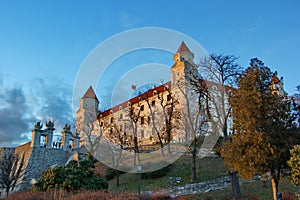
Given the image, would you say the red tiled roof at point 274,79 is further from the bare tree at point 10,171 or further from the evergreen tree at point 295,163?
the bare tree at point 10,171

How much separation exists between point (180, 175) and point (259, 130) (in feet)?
36.6

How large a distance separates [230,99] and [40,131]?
921 inches

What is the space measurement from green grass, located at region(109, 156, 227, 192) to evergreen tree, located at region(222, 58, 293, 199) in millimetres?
7837

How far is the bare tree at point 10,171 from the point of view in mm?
23094

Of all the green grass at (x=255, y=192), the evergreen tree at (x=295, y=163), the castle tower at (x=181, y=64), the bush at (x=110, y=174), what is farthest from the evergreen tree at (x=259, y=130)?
the castle tower at (x=181, y=64)

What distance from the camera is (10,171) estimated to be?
958 inches

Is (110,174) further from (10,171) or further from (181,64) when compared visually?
(181,64)

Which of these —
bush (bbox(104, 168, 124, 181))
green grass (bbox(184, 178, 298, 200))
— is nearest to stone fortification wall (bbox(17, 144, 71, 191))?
bush (bbox(104, 168, 124, 181))

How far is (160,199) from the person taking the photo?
12.4 metres

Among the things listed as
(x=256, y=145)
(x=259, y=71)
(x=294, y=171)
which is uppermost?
(x=259, y=71)

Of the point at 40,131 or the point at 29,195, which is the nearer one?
the point at 29,195

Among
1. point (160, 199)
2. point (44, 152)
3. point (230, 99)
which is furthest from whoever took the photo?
point (44, 152)

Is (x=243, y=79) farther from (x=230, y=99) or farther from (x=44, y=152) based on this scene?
(x=44, y=152)

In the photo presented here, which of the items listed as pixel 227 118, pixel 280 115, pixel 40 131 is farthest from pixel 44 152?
pixel 280 115
